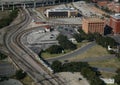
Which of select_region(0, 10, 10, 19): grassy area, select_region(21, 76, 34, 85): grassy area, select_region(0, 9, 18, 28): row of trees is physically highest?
select_region(0, 9, 18, 28): row of trees

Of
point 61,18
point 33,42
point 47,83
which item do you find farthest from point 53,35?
point 47,83

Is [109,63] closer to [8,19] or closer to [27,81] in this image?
[27,81]

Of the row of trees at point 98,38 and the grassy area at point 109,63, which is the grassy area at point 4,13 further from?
the grassy area at point 109,63

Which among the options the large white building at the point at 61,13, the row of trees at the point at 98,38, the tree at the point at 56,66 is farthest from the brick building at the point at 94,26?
the tree at the point at 56,66

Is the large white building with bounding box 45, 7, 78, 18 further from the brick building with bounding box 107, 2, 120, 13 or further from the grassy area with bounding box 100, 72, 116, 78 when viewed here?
Result: the grassy area with bounding box 100, 72, 116, 78

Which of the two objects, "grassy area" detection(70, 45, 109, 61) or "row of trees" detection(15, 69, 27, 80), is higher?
"row of trees" detection(15, 69, 27, 80)

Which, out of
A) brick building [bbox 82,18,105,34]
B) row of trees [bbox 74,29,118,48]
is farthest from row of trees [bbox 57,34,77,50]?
brick building [bbox 82,18,105,34]

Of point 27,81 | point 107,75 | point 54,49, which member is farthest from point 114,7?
point 27,81
